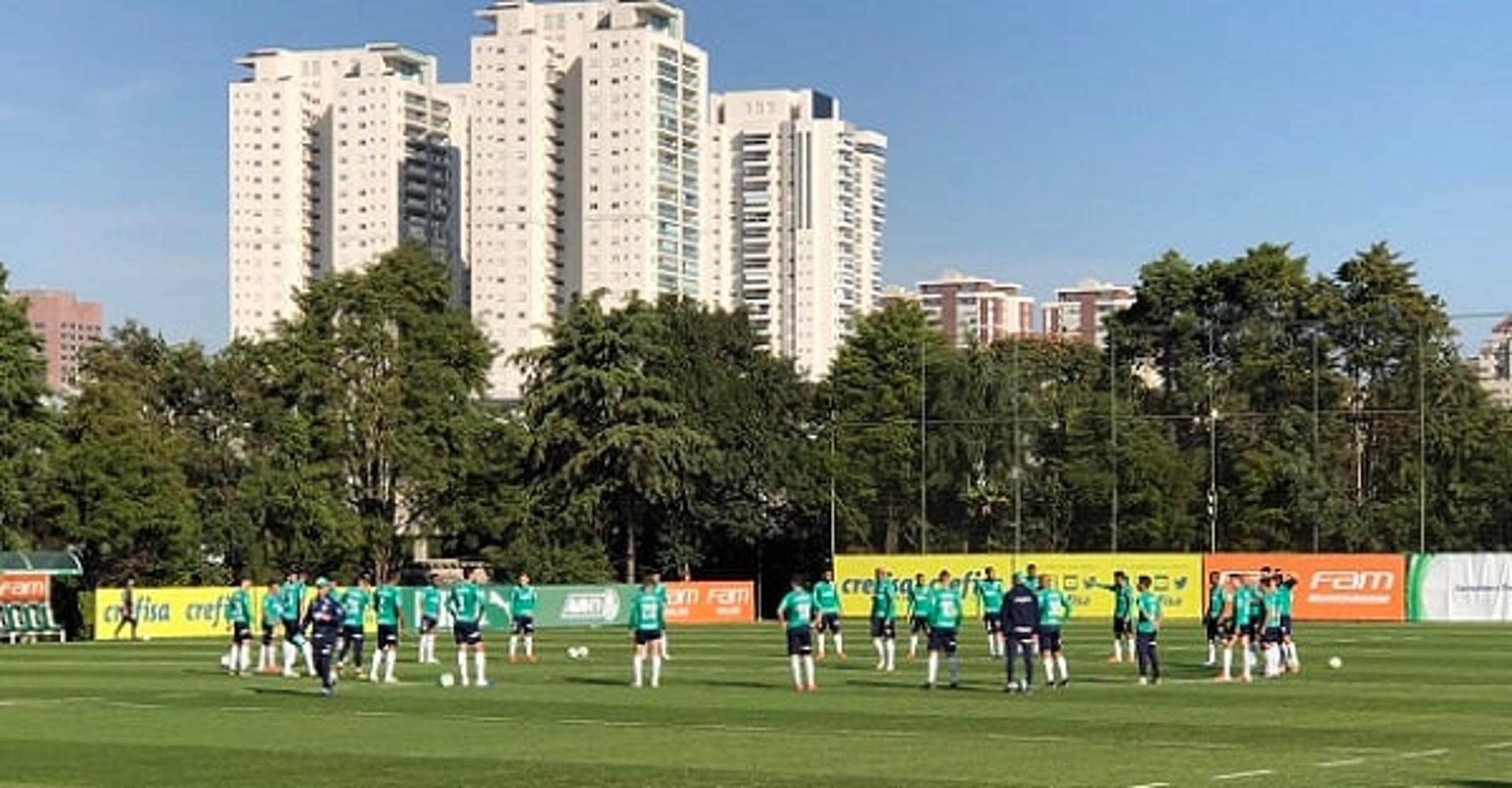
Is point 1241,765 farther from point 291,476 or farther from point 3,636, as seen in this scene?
point 291,476

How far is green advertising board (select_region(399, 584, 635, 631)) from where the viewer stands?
76.6 meters

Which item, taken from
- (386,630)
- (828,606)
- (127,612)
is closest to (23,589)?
(127,612)

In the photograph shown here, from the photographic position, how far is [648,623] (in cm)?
4019

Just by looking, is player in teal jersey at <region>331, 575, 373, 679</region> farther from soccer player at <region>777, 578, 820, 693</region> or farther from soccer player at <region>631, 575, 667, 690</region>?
soccer player at <region>777, 578, 820, 693</region>

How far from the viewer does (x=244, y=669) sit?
155ft

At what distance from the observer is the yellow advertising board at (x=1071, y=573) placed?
80.6 m

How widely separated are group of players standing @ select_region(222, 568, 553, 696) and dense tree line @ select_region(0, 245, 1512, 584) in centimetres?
4110

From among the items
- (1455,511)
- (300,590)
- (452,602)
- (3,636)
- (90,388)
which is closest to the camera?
(452,602)

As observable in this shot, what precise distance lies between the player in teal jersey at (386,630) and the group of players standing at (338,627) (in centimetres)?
1

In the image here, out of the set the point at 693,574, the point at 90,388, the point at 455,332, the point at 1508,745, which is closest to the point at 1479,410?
the point at 693,574

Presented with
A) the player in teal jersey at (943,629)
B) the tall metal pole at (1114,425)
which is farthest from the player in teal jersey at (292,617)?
the tall metal pole at (1114,425)

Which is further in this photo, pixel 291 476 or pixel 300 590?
pixel 291 476

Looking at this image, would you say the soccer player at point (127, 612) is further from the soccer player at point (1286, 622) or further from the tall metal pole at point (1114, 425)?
the soccer player at point (1286, 622)

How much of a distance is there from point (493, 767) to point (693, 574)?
255 feet
